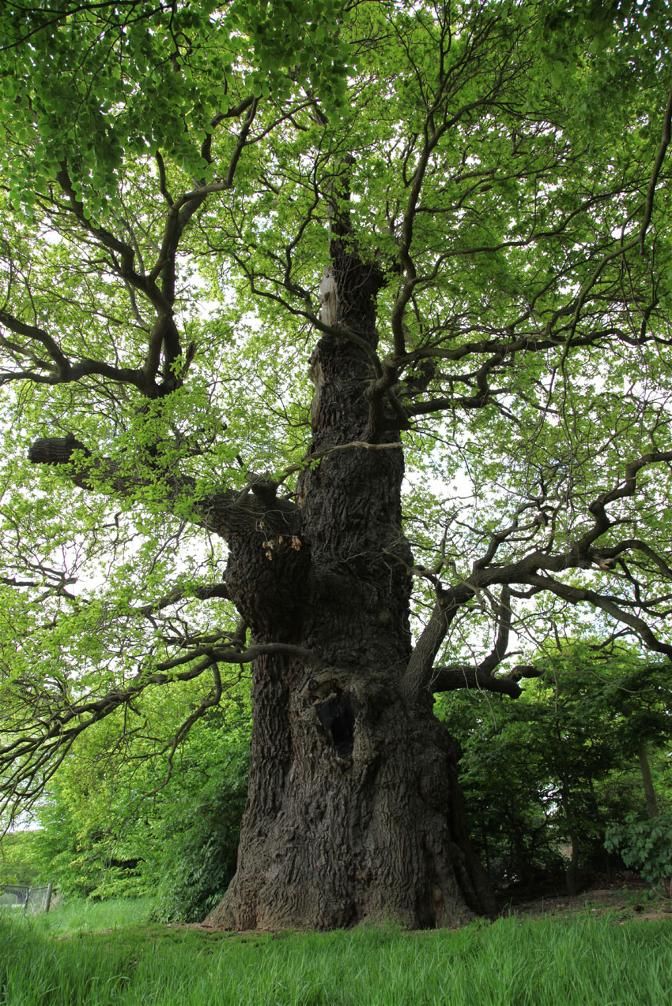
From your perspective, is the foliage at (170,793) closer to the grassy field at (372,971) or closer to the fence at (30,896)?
the fence at (30,896)

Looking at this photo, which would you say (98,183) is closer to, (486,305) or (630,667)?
(486,305)

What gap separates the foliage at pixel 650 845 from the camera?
22.4 ft

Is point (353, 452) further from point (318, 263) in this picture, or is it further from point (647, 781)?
point (647, 781)

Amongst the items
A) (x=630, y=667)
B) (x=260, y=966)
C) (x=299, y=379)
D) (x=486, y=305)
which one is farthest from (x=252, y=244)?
(x=630, y=667)

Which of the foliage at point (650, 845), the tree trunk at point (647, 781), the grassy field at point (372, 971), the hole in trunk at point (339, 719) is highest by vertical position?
the hole in trunk at point (339, 719)

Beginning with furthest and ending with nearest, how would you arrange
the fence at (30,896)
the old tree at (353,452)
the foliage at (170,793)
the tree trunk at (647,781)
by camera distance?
1. the fence at (30,896)
2. the foliage at (170,793)
3. the tree trunk at (647,781)
4. the old tree at (353,452)

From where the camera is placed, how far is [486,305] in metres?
7.41

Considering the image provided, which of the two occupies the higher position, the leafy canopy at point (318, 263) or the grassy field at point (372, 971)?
the leafy canopy at point (318, 263)

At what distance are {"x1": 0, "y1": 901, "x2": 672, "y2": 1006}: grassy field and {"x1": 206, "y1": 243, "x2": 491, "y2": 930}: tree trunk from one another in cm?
184

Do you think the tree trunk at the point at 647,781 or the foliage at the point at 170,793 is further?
the foliage at the point at 170,793

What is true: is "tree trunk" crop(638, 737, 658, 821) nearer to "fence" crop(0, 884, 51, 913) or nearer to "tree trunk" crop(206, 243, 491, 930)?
"tree trunk" crop(206, 243, 491, 930)

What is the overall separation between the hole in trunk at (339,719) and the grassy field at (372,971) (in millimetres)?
2457

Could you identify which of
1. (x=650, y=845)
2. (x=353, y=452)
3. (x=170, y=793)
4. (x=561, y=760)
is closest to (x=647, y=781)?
(x=561, y=760)

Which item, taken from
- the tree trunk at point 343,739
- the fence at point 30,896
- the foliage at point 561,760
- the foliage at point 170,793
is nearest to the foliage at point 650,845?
the foliage at point 561,760
